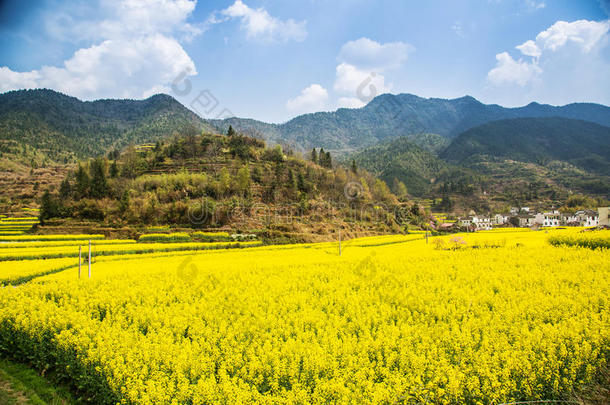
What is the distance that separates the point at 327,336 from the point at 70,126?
677 ft

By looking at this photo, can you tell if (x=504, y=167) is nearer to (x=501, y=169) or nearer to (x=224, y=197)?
(x=501, y=169)

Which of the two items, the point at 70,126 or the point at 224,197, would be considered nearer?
the point at 224,197

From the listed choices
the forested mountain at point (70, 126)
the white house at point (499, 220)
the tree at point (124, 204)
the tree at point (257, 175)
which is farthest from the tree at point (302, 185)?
the forested mountain at point (70, 126)

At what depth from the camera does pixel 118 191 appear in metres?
52.0

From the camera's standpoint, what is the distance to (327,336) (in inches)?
291

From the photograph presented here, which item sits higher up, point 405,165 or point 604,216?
point 405,165

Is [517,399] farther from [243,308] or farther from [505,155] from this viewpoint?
[505,155]

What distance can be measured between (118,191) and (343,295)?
173ft

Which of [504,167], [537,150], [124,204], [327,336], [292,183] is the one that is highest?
[537,150]

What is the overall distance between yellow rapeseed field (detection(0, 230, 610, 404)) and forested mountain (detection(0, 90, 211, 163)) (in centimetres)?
10981

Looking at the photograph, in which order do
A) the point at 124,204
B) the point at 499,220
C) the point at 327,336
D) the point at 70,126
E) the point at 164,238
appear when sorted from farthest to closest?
the point at 70,126 < the point at 499,220 < the point at 124,204 < the point at 164,238 < the point at 327,336

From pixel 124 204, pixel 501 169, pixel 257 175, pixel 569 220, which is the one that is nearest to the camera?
pixel 124 204

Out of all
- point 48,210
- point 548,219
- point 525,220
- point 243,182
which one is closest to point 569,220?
point 548,219

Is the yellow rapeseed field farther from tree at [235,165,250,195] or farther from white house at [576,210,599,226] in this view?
white house at [576,210,599,226]
